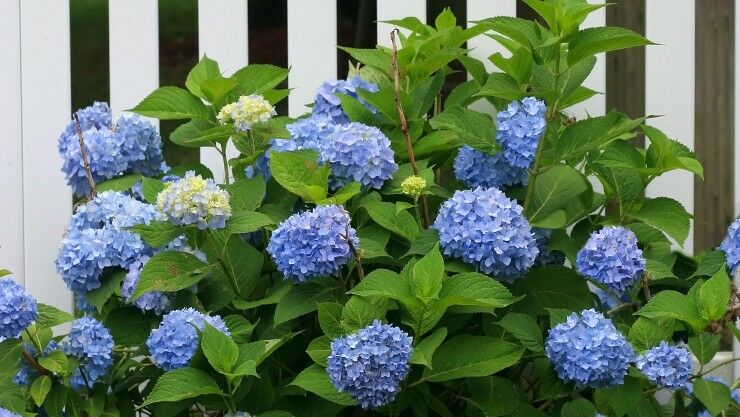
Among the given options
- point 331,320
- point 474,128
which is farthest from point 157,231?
point 474,128

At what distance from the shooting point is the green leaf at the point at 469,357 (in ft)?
7.41

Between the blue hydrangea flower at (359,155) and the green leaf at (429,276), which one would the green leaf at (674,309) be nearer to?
the green leaf at (429,276)

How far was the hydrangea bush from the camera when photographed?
2.26 m

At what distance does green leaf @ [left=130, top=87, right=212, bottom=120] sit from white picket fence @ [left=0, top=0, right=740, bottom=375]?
23cm

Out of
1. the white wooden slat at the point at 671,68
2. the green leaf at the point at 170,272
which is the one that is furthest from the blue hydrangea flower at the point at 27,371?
the white wooden slat at the point at 671,68

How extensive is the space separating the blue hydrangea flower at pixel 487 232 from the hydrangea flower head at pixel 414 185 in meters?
0.07

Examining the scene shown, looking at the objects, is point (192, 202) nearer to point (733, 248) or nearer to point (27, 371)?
point (27, 371)

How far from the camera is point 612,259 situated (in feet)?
7.92

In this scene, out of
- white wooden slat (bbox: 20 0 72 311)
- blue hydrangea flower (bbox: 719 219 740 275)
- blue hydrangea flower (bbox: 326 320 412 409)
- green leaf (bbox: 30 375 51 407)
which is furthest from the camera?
white wooden slat (bbox: 20 0 72 311)

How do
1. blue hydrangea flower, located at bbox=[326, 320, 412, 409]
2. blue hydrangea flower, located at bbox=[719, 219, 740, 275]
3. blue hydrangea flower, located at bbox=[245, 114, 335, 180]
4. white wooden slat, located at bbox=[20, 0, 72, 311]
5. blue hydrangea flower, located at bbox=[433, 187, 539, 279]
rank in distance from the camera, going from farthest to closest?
white wooden slat, located at bbox=[20, 0, 72, 311] → blue hydrangea flower, located at bbox=[245, 114, 335, 180] → blue hydrangea flower, located at bbox=[719, 219, 740, 275] → blue hydrangea flower, located at bbox=[433, 187, 539, 279] → blue hydrangea flower, located at bbox=[326, 320, 412, 409]

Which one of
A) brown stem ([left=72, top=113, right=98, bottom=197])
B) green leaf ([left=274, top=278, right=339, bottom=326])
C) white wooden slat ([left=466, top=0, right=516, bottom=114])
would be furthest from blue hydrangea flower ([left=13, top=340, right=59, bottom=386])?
white wooden slat ([left=466, top=0, right=516, bottom=114])

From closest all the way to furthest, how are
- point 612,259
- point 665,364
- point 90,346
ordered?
1. point 665,364
2. point 612,259
3. point 90,346

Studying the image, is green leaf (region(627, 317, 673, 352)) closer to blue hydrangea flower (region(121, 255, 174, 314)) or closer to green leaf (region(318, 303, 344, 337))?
green leaf (region(318, 303, 344, 337))

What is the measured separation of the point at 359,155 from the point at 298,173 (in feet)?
0.41
